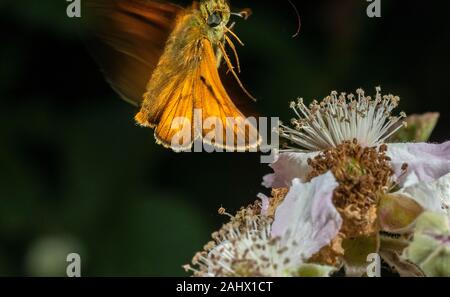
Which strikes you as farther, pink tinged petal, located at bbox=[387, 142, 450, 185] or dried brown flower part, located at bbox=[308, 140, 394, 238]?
pink tinged petal, located at bbox=[387, 142, 450, 185]

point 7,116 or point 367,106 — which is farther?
point 7,116

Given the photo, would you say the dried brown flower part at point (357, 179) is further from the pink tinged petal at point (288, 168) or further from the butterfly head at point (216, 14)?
the butterfly head at point (216, 14)

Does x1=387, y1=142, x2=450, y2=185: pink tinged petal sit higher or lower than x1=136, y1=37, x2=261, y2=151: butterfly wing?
lower

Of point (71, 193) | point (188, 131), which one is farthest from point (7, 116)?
point (188, 131)


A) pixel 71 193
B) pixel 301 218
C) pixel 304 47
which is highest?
pixel 304 47

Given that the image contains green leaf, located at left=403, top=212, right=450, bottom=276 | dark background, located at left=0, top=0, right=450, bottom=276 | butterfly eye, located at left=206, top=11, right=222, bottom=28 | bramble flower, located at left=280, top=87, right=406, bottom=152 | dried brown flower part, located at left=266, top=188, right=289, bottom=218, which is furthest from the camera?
dark background, located at left=0, top=0, right=450, bottom=276

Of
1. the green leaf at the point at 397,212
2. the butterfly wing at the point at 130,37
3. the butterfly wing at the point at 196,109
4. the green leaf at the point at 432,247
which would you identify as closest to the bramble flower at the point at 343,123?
the butterfly wing at the point at 196,109

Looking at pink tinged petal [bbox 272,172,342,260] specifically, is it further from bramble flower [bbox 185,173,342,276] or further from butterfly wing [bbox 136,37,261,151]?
butterfly wing [bbox 136,37,261,151]

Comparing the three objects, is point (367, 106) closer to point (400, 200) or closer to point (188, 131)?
point (400, 200)

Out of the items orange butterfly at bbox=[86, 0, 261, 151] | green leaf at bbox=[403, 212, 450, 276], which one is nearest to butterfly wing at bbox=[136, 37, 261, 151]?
orange butterfly at bbox=[86, 0, 261, 151]
